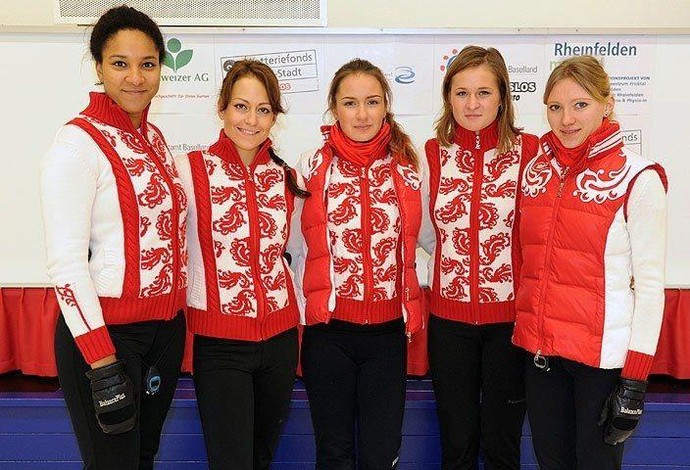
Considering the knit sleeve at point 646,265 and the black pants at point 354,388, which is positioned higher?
the knit sleeve at point 646,265

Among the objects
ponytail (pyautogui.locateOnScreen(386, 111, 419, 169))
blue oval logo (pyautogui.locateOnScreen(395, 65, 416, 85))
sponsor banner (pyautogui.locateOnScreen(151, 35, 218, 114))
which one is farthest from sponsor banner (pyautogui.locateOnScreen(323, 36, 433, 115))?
ponytail (pyautogui.locateOnScreen(386, 111, 419, 169))

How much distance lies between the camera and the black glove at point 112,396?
5.09 ft

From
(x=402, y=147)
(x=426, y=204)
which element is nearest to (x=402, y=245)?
(x=426, y=204)

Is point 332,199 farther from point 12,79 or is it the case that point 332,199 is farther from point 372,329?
point 12,79

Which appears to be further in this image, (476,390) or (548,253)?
(476,390)

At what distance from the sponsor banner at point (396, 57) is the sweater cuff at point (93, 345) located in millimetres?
1720

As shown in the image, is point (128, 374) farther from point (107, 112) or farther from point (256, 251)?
point (107, 112)

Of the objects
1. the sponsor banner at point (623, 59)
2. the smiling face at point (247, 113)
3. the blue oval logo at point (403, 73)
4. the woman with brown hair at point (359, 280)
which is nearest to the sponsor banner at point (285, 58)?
the blue oval logo at point (403, 73)

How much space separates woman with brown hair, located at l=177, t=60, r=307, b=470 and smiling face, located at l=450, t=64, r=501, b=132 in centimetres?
60

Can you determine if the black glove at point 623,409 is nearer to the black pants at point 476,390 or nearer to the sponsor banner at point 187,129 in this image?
the black pants at point 476,390

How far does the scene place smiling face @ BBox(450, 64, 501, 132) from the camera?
199 cm

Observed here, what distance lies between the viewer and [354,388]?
2.00 m

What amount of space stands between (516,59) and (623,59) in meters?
0.50

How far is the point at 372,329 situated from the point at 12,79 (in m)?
2.11
